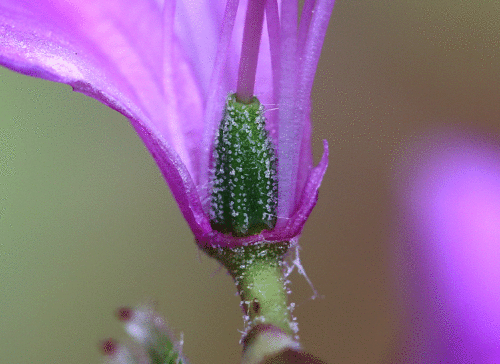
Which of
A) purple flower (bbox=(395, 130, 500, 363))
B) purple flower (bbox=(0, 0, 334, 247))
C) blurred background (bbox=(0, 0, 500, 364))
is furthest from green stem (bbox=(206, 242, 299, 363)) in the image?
blurred background (bbox=(0, 0, 500, 364))

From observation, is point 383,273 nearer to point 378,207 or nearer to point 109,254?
point 378,207

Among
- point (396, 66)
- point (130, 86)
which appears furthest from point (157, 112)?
point (396, 66)

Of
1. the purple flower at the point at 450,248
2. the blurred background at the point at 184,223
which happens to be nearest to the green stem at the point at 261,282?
the purple flower at the point at 450,248

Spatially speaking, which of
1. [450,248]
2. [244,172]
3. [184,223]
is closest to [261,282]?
[244,172]

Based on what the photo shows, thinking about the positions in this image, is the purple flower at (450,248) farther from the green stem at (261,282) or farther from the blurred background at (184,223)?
the green stem at (261,282)

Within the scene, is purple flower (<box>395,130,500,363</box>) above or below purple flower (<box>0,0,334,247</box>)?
below

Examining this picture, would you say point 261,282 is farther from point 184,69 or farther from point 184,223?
point 184,223

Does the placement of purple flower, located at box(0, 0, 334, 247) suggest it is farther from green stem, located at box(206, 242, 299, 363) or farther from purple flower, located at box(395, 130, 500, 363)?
purple flower, located at box(395, 130, 500, 363)
